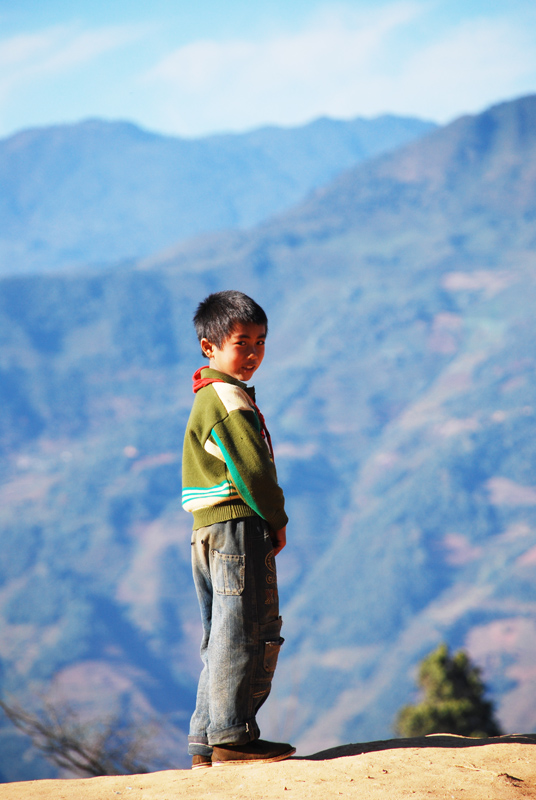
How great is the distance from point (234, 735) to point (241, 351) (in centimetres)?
139

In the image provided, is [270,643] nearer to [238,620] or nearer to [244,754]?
[238,620]

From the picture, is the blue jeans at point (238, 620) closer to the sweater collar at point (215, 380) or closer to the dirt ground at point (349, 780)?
the dirt ground at point (349, 780)

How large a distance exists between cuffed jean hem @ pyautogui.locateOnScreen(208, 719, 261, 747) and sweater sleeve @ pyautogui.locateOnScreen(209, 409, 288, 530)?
0.75 meters

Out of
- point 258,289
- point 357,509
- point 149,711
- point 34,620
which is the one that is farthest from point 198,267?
point 149,711

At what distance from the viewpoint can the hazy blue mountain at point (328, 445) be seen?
71188 mm

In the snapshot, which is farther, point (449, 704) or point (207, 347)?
point (449, 704)

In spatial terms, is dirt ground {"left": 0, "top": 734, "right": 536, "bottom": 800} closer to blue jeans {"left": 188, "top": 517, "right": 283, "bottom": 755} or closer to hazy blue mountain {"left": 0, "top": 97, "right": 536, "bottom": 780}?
blue jeans {"left": 188, "top": 517, "right": 283, "bottom": 755}

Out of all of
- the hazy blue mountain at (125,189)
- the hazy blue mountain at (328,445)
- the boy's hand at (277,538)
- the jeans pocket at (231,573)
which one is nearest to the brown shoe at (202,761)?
the jeans pocket at (231,573)

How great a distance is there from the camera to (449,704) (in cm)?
1630

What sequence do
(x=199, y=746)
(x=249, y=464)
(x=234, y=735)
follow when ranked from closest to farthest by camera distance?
(x=249, y=464), (x=234, y=735), (x=199, y=746)

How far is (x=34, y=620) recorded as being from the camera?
255 feet

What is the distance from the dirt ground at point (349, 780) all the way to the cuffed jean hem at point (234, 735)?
0.11 meters

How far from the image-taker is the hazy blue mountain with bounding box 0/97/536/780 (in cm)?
7119

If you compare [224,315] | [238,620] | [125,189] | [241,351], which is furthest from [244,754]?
[125,189]
